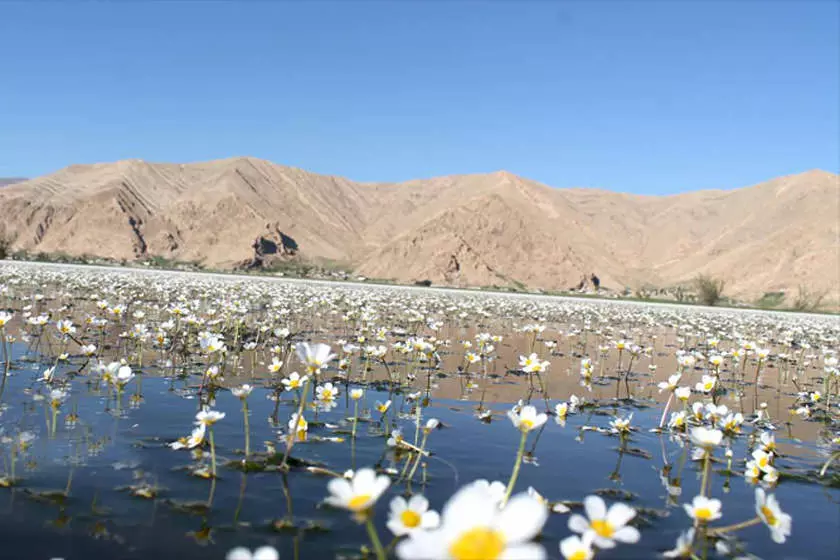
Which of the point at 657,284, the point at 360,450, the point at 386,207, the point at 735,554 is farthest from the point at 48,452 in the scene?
the point at 386,207

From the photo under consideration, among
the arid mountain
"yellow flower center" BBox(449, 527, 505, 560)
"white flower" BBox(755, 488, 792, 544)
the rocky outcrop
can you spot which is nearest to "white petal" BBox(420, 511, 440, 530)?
"yellow flower center" BBox(449, 527, 505, 560)

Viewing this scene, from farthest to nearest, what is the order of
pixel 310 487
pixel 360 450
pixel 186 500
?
pixel 360 450, pixel 310 487, pixel 186 500

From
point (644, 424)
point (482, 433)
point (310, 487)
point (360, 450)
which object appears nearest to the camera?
point (310, 487)

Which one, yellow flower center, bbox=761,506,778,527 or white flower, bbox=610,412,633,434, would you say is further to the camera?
white flower, bbox=610,412,633,434

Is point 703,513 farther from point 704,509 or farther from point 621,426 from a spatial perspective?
point 621,426

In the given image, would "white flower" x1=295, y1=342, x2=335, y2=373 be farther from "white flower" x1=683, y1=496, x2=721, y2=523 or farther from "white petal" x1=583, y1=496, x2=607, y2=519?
"white flower" x1=683, y1=496, x2=721, y2=523

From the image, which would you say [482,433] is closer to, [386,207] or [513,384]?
[513,384]

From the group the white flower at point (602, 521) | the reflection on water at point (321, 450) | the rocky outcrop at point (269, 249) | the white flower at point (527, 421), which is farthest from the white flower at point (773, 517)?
the rocky outcrop at point (269, 249)
